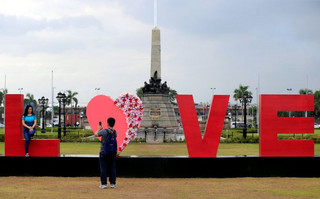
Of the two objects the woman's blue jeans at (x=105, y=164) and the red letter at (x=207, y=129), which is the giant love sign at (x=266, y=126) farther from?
the woman's blue jeans at (x=105, y=164)

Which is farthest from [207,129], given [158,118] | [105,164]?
[158,118]

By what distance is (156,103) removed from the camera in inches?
1807

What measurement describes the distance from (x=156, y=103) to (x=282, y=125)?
3178cm

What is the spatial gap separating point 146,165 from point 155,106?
104 ft

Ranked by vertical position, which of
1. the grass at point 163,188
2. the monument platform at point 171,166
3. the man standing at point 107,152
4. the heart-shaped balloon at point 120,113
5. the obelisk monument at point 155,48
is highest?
the obelisk monument at point 155,48

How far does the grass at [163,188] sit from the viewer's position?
10.9 metres

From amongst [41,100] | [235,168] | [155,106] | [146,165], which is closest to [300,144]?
[235,168]

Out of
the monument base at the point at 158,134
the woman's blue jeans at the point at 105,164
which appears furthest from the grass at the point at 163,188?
the monument base at the point at 158,134

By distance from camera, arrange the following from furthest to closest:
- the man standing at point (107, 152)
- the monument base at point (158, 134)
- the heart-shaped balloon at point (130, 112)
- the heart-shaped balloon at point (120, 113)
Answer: the monument base at point (158, 134) → the heart-shaped balloon at point (130, 112) → the heart-shaped balloon at point (120, 113) → the man standing at point (107, 152)

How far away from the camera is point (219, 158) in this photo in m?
14.1

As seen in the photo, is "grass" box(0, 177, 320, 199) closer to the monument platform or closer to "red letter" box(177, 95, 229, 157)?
the monument platform

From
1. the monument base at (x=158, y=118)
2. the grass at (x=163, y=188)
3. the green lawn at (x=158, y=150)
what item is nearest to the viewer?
the grass at (x=163, y=188)

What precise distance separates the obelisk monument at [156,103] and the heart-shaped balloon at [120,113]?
27.4 meters

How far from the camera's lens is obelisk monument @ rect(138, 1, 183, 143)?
44.5m
